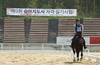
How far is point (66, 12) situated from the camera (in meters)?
43.2

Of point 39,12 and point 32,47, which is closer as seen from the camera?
point 32,47

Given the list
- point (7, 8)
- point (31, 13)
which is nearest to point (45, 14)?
point (31, 13)

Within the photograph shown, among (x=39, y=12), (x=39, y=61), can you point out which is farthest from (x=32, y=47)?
(x=39, y=61)

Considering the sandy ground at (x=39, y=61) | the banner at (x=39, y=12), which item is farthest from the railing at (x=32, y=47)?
the sandy ground at (x=39, y=61)

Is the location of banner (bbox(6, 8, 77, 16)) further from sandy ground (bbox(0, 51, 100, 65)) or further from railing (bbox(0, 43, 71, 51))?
sandy ground (bbox(0, 51, 100, 65))

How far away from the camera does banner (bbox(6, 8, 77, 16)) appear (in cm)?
4256

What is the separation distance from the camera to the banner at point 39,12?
4256cm

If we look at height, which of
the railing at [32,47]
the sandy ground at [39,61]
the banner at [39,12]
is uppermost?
the banner at [39,12]

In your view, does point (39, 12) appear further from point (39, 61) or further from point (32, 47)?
point (39, 61)

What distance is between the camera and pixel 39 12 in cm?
4284

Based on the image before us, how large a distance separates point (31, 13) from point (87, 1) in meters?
8.59

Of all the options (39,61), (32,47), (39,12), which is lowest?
(32,47)

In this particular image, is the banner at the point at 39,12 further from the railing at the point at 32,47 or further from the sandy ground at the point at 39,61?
the sandy ground at the point at 39,61

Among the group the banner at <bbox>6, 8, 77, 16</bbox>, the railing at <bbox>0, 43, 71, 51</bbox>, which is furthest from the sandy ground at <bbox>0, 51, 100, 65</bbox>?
the banner at <bbox>6, 8, 77, 16</bbox>
